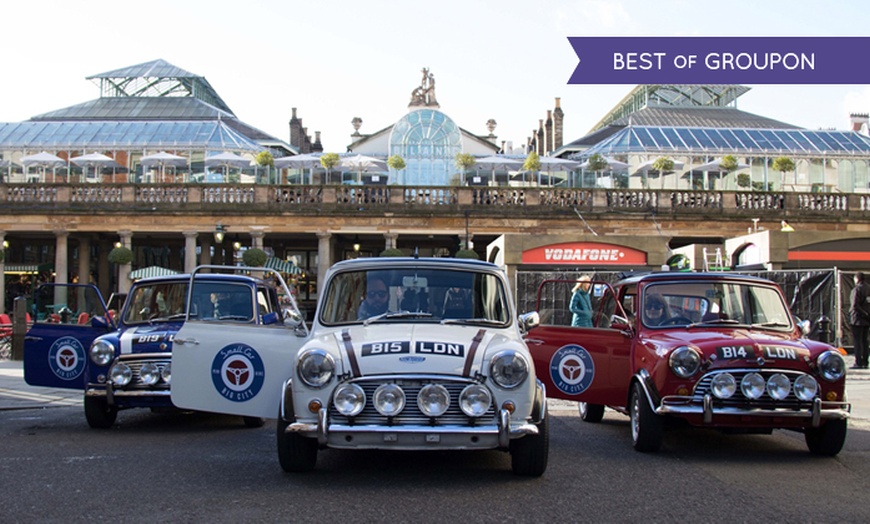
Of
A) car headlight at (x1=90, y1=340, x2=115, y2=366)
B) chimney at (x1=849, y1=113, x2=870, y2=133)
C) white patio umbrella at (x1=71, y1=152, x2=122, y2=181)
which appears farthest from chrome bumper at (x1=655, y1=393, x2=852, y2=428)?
chimney at (x1=849, y1=113, x2=870, y2=133)

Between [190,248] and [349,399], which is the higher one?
[190,248]

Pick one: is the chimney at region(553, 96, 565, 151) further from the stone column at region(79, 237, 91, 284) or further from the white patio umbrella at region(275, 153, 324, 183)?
the stone column at region(79, 237, 91, 284)

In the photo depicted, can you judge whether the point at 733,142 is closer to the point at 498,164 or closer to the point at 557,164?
the point at 557,164

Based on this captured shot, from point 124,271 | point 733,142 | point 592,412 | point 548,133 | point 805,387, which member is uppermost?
point 548,133

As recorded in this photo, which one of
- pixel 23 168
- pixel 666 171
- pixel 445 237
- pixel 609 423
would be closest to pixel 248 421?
pixel 609 423

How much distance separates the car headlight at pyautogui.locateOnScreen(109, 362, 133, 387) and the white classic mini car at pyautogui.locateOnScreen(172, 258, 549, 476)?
2.24 metres

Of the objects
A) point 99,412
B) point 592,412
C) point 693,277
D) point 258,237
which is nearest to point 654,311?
point 693,277

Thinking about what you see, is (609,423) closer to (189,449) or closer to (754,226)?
(189,449)

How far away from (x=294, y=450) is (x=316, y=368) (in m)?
0.71

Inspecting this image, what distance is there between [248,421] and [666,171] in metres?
35.6

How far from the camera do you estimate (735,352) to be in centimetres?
800

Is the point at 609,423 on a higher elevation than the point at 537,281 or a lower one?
lower

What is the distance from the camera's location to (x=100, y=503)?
6250 millimetres

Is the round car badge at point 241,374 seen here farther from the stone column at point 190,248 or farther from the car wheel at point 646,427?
the stone column at point 190,248
